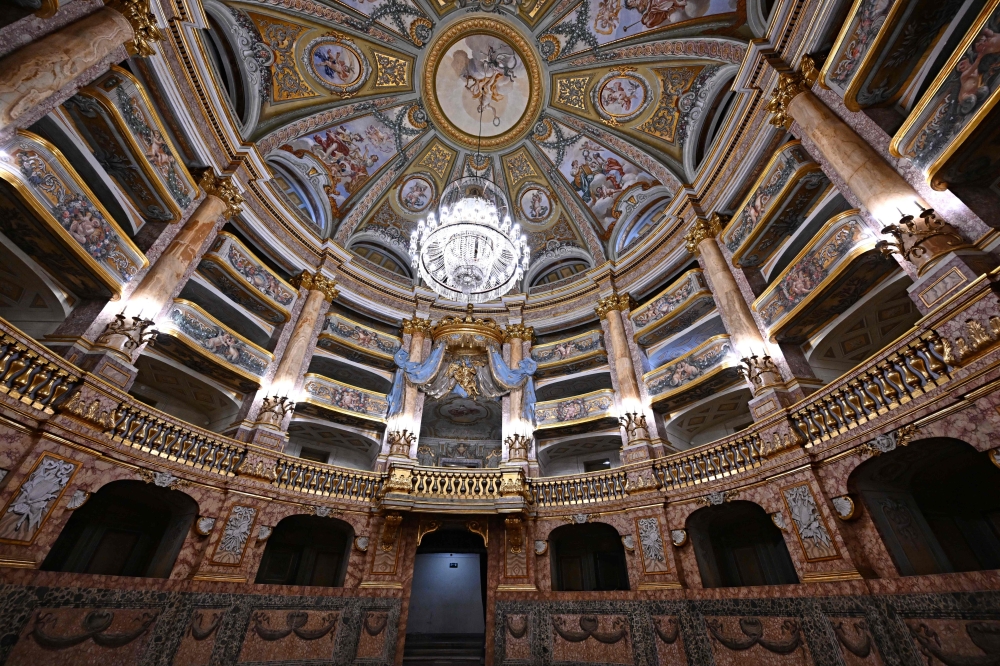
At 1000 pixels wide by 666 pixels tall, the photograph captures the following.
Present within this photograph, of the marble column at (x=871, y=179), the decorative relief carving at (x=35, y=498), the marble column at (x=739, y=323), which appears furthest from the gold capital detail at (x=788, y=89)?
the decorative relief carving at (x=35, y=498)

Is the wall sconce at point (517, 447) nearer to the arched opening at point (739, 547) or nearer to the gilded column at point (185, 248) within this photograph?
the arched opening at point (739, 547)

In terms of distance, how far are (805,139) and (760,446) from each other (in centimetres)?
589

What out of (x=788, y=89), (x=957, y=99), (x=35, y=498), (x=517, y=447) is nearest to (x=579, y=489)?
(x=517, y=447)

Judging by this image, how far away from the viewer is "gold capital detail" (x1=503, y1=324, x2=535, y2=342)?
14133 millimetres

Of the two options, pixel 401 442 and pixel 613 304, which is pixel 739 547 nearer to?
pixel 613 304

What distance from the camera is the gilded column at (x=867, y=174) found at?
533 centimetres

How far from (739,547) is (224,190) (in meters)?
14.8

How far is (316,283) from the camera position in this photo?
12461 millimetres

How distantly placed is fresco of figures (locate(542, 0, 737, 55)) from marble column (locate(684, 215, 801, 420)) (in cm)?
518

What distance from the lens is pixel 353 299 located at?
44.5 ft

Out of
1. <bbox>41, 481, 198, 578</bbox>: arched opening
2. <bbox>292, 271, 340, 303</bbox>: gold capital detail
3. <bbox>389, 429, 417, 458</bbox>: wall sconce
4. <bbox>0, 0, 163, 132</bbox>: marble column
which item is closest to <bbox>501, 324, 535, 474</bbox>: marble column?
<bbox>389, 429, 417, 458</bbox>: wall sconce

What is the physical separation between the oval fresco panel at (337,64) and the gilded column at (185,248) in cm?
464

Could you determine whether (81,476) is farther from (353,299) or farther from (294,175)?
(294,175)

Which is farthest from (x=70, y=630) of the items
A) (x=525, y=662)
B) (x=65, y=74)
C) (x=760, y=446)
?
(x=760, y=446)
